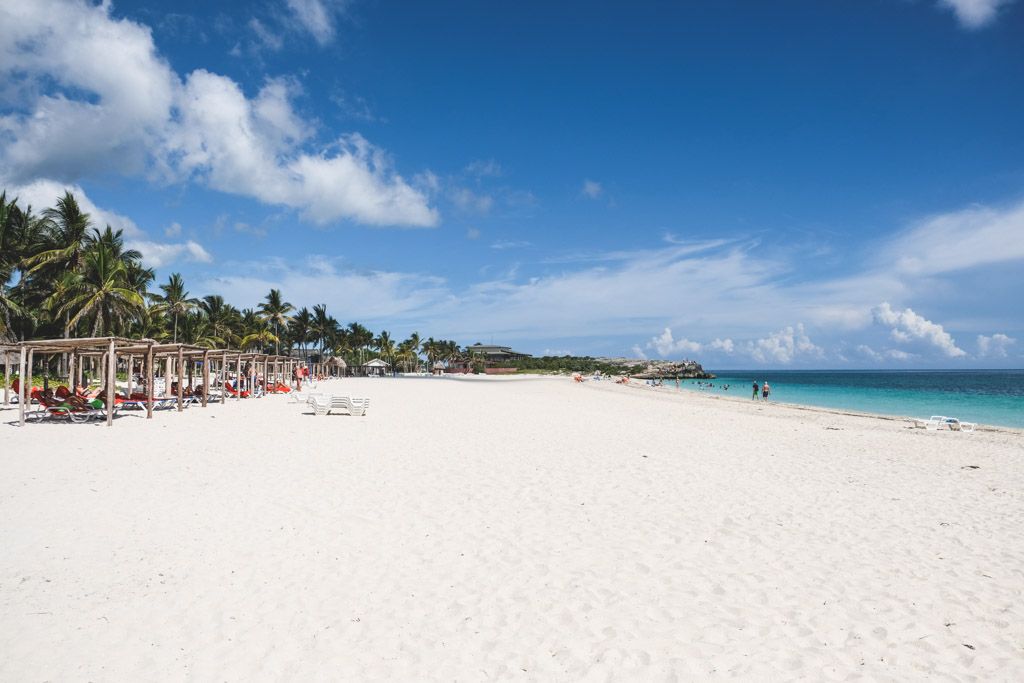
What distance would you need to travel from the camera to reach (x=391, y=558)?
16.7 ft

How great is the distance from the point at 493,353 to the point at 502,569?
107956 millimetres

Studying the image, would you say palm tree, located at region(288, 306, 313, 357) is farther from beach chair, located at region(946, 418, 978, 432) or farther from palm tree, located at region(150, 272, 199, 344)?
beach chair, located at region(946, 418, 978, 432)

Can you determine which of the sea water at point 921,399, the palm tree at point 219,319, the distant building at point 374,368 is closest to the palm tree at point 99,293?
the palm tree at point 219,319

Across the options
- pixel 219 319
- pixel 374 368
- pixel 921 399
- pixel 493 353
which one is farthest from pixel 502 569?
pixel 493 353

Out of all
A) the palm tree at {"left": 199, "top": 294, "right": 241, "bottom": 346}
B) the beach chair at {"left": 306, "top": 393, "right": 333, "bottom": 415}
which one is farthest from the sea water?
the palm tree at {"left": 199, "top": 294, "right": 241, "bottom": 346}

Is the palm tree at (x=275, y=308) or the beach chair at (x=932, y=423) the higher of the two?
the palm tree at (x=275, y=308)

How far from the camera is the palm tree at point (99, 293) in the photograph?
2773 centimetres

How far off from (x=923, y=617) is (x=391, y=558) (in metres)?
4.31

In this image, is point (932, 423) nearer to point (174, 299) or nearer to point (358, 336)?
point (174, 299)

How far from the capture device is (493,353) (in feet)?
370

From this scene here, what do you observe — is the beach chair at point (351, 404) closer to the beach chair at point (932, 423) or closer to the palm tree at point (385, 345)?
the beach chair at point (932, 423)

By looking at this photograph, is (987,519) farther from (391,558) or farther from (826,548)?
(391,558)

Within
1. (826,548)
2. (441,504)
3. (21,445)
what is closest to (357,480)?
(441,504)

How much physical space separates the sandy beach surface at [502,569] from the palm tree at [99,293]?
72.4 ft
